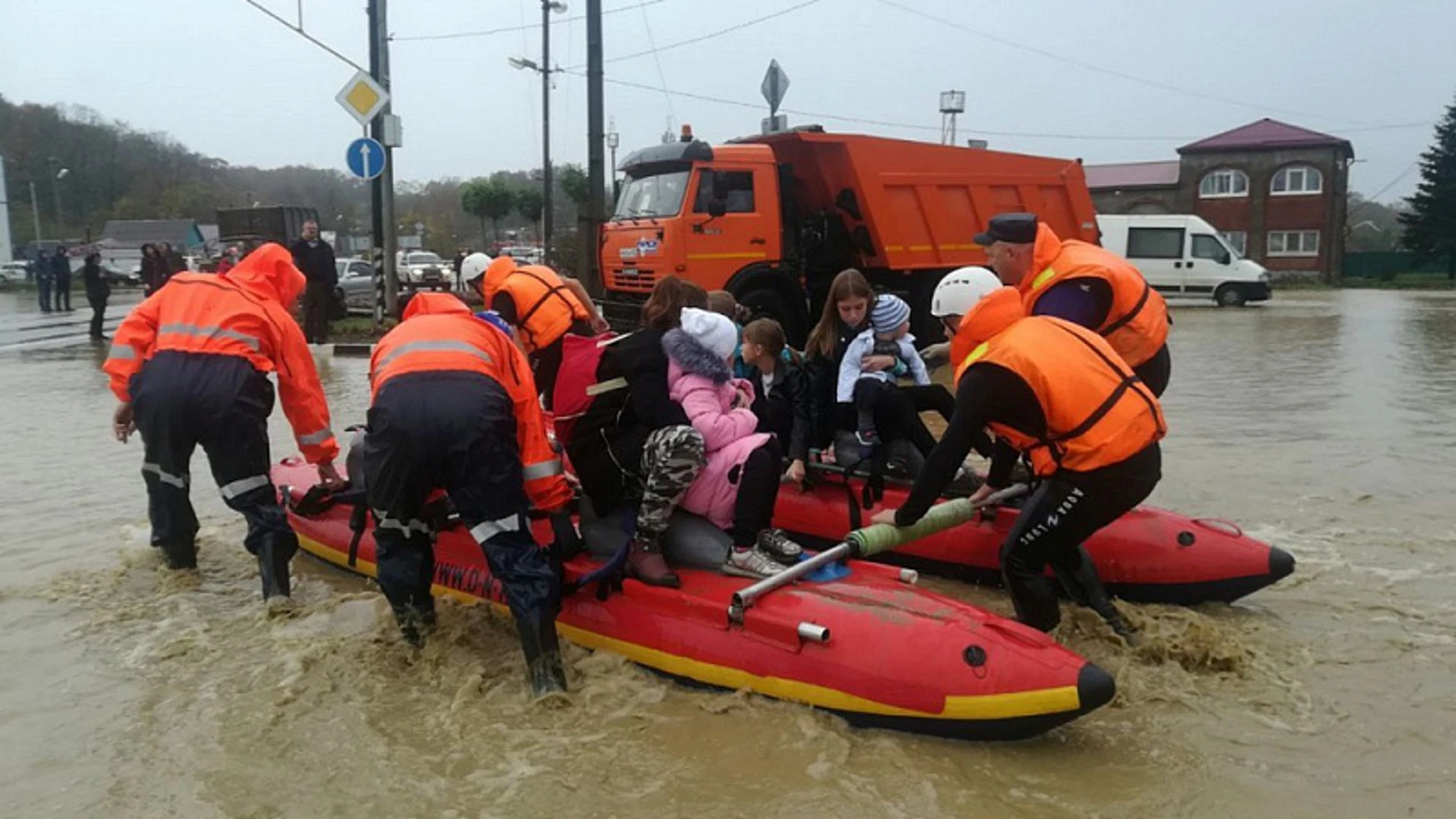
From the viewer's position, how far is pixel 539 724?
13.9 feet

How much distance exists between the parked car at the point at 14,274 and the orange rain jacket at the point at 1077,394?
5285 centimetres

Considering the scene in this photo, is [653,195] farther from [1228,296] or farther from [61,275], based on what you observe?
[61,275]

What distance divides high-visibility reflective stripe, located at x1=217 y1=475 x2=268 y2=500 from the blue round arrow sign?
10.3 metres

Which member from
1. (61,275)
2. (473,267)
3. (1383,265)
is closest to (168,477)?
(473,267)

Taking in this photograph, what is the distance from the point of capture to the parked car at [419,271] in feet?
85.9

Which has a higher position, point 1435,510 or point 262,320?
point 262,320

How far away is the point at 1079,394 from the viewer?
13.9 ft

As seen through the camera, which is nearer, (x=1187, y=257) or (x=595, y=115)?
(x=595, y=115)

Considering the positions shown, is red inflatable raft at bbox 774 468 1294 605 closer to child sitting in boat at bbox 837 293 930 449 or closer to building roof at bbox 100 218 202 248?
child sitting in boat at bbox 837 293 930 449

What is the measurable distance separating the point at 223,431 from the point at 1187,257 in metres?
26.7

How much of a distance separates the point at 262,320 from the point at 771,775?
3.42 metres

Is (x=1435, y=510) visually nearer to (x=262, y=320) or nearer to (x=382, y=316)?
(x=262, y=320)

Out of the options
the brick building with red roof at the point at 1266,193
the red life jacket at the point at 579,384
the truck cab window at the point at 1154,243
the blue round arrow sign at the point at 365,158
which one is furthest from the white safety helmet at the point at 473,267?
the brick building with red roof at the point at 1266,193

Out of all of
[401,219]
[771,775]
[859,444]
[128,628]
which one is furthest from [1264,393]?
[401,219]
